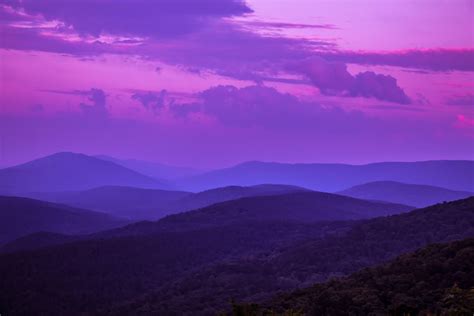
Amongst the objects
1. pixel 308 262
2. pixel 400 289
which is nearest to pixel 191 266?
pixel 308 262

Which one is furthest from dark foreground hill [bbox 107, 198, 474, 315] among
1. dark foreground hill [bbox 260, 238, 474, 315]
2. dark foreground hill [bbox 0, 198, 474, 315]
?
dark foreground hill [bbox 260, 238, 474, 315]

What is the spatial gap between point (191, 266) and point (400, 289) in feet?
237

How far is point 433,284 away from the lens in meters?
54.3

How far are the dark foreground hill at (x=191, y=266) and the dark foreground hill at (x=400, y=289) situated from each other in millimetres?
23119

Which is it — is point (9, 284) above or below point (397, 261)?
below

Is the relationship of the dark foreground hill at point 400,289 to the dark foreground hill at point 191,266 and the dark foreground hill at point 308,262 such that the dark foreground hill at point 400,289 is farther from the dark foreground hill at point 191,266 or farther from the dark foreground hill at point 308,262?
the dark foreground hill at point 308,262

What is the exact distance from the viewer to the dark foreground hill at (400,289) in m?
49.0

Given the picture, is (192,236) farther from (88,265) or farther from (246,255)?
(88,265)

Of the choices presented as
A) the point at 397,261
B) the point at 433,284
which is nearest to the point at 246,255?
the point at 397,261

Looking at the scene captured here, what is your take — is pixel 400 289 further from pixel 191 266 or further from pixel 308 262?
pixel 191 266

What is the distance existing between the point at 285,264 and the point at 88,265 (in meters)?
37.4

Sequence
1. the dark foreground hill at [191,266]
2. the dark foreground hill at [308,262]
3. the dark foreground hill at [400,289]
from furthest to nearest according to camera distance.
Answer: the dark foreground hill at [191,266] → the dark foreground hill at [308,262] → the dark foreground hill at [400,289]

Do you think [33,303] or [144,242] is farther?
[144,242]

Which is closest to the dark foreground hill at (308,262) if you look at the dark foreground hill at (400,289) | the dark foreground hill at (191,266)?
the dark foreground hill at (191,266)
